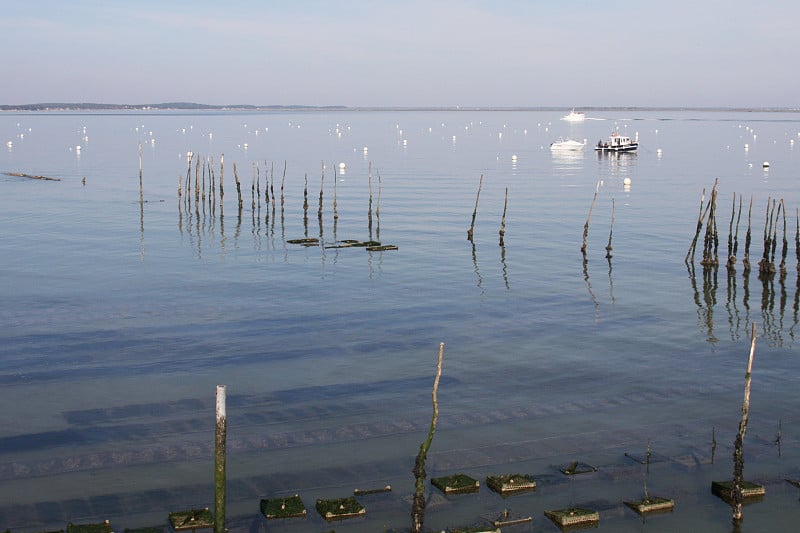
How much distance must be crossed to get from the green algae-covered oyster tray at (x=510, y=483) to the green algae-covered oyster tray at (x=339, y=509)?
2.94 meters

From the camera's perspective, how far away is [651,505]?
18688 millimetres

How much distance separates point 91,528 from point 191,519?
6.06 ft

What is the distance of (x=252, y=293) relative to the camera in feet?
129

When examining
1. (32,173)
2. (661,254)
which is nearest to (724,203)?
(661,254)

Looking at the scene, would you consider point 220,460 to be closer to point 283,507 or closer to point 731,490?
point 283,507

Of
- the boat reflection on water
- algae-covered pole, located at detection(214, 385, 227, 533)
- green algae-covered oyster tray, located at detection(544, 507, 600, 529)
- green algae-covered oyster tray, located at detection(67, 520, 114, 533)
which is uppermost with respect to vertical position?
the boat reflection on water

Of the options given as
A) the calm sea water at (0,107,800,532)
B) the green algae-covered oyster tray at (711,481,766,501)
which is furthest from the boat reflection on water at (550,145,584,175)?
the green algae-covered oyster tray at (711,481,766,501)

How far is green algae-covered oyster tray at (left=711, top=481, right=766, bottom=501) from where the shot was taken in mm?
19172

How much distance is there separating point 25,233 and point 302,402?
124 ft

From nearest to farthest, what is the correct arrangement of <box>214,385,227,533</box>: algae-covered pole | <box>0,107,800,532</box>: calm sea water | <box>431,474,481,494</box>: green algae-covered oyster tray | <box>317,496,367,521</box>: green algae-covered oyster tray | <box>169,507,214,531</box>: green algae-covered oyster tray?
<box>214,385,227,533</box>: algae-covered pole
<box>169,507,214,531</box>: green algae-covered oyster tray
<box>317,496,367,521</box>: green algae-covered oyster tray
<box>431,474,481,494</box>: green algae-covered oyster tray
<box>0,107,800,532</box>: calm sea water

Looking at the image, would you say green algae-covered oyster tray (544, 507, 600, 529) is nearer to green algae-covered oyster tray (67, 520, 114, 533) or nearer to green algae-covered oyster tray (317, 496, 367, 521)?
green algae-covered oyster tray (317, 496, 367, 521)

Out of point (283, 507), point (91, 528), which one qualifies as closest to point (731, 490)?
point (283, 507)

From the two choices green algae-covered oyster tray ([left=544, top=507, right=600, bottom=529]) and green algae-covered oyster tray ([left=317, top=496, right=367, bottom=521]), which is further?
green algae-covered oyster tray ([left=317, top=496, right=367, bottom=521])

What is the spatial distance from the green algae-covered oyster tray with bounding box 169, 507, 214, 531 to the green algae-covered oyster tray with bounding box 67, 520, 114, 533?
1.21 metres
